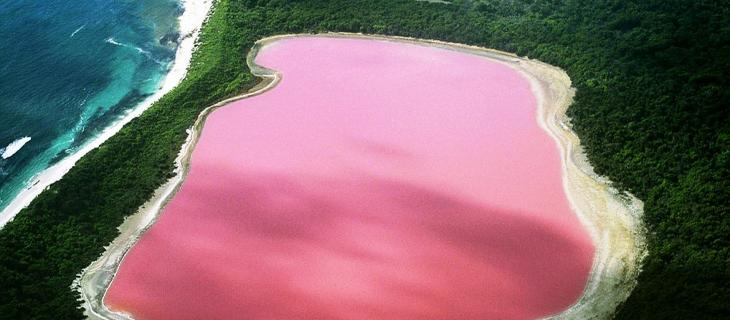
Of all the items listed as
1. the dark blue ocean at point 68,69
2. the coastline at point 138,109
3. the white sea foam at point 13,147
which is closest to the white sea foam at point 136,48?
the dark blue ocean at point 68,69

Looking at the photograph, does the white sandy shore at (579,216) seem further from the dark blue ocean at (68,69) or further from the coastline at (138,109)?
the dark blue ocean at (68,69)

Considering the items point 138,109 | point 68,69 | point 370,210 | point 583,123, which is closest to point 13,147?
point 138,109

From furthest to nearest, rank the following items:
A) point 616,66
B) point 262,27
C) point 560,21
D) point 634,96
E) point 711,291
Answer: point 262,27, point 560,21, point 616,66, point 634,96, point 711,291

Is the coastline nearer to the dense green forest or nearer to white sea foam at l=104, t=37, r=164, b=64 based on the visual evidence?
the dense green forest

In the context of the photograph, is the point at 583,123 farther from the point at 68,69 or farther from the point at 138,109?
the point at 68,69

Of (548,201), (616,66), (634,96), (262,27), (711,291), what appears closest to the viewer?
(711,291)

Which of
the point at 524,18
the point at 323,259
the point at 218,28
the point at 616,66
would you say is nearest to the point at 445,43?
the point at 524,18

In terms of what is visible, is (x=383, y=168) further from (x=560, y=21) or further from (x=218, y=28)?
(x=218, y=28)

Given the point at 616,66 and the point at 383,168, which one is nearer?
the point at 383,168
